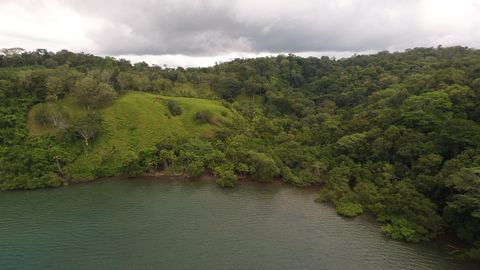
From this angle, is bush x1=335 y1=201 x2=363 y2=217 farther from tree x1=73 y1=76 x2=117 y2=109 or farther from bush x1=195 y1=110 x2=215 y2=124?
tree x1=73 y1=76 x2=117 y2=109

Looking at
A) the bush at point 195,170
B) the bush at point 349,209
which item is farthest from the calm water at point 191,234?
the bush at point 195,170

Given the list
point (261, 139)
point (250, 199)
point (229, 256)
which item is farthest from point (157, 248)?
point (261, 139)

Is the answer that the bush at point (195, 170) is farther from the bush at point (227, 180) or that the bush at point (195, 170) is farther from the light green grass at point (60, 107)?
the light green grass at point (60, 107)

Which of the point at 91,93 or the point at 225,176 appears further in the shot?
the point at 91,93

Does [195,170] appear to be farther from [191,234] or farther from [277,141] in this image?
[277,141]

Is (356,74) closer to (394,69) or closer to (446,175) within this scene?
→ (394,69)

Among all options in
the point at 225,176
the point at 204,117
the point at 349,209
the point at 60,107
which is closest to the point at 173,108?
the point at 204,117
